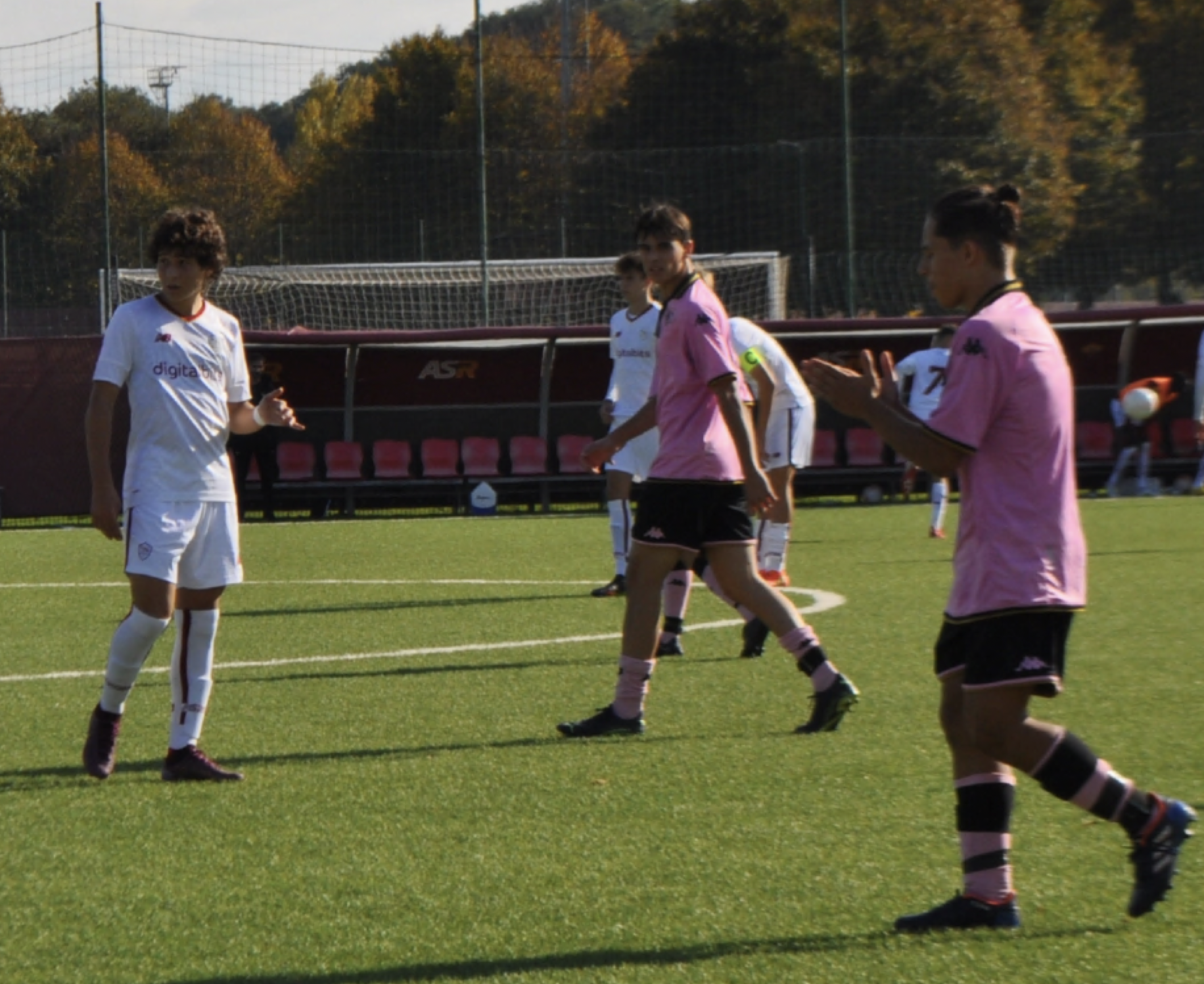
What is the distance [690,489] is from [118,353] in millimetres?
2200

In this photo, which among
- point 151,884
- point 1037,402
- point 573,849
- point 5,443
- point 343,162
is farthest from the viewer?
point 343,162

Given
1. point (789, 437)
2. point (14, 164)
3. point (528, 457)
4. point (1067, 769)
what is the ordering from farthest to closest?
point (14, 164) → point (528, 457) → point (789, 437) → point (1067, 769)

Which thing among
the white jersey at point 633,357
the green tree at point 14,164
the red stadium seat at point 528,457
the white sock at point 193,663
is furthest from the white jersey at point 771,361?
the green tree at point 14,164

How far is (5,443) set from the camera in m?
22.4

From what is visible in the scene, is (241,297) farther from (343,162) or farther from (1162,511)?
(1162,511)

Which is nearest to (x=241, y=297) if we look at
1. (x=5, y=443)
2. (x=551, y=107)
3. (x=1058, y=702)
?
(x=5, y=443)

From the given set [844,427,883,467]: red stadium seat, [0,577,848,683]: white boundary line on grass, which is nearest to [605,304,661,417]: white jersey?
[0,577,848,683]: white boundary line on grass

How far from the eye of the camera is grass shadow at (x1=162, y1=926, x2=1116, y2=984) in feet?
13.3

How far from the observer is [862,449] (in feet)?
81.3

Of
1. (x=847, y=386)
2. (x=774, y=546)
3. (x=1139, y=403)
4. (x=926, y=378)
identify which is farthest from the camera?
(x=1139, y=403)

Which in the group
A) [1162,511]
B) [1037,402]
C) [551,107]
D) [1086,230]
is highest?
[551,107]

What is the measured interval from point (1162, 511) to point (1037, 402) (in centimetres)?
1704

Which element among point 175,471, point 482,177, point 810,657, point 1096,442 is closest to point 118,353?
point 175,471

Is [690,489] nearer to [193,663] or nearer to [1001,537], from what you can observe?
[193,663]
